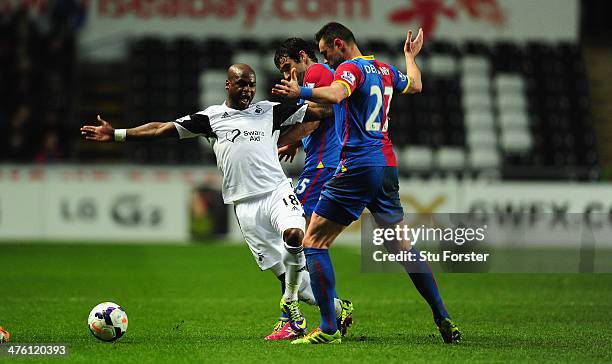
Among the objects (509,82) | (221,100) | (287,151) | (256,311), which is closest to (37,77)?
(221,100)

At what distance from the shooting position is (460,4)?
2506 centimetres

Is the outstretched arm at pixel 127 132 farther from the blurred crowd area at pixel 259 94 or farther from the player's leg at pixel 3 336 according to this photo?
the blurred crowd area at pixel 259 94

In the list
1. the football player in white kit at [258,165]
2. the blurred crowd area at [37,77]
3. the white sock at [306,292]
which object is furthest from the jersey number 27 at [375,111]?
the blurred crowd area at [37,77]

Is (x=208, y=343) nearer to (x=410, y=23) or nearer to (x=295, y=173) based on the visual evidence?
(x=295, y=173)

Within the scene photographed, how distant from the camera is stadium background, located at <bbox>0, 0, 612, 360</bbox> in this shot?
18.7 meters

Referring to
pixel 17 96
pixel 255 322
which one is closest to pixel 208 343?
pixel 255 322

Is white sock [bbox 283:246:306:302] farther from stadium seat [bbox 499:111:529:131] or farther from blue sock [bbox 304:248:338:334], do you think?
stadium seat [bbox 499:111:529:131]

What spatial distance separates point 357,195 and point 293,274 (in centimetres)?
83

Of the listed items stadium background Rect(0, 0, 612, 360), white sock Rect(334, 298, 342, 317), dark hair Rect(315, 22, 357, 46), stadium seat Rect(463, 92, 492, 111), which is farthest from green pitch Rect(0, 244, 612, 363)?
stadium seat Rect(463, 92, 492, 111)

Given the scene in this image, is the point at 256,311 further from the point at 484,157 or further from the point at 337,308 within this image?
the point at 484,157

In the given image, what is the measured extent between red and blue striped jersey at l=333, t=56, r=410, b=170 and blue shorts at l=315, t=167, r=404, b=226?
7 centimetres

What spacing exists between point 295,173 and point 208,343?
38.0ft

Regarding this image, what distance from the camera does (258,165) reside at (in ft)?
26.0

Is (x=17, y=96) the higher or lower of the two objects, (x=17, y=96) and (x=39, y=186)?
the higher
